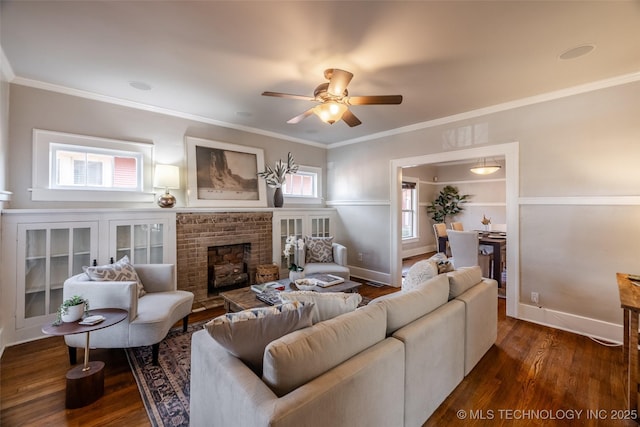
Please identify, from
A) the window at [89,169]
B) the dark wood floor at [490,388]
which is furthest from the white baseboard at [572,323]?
the window at [89,169]

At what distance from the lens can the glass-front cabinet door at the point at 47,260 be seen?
271 cm

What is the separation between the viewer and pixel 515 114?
3369 mm

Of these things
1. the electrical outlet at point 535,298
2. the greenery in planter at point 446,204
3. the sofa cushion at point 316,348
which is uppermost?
the greenery in planter at point 446,204

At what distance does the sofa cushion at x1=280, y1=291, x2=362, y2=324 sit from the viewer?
1555 millimetres

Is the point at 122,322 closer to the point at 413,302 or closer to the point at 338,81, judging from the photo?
the point at 413,302

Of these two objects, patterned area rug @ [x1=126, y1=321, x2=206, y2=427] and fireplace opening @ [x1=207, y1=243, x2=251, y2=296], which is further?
fireplace opening @ [x1=207, y1=243, x2=251, y2=296]

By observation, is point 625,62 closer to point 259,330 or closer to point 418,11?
point 418,11

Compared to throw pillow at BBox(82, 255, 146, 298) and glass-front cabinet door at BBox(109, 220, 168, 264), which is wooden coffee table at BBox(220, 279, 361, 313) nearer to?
throw pillow at BBox(82, 255, 146, 298)

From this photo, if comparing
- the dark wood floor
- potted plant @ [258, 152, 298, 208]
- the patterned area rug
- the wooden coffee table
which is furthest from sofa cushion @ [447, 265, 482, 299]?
potted plant @ [258, 152, 298, 208]

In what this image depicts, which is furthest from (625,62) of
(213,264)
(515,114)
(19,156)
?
(19,156)

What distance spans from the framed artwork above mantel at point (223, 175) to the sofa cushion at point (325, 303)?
2.94 meters

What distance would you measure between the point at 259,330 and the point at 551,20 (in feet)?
9.09

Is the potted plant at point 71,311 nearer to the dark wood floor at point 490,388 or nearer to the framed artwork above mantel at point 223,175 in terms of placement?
the dark wood floor at point 490,388

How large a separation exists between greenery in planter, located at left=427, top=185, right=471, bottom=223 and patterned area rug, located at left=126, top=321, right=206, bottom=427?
6902 mm
